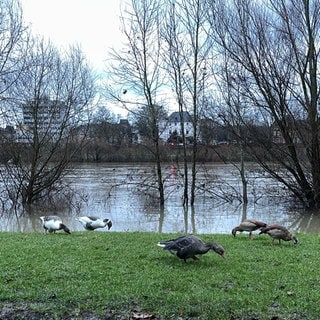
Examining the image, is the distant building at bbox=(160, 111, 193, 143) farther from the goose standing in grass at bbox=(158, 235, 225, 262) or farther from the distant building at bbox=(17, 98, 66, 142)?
the goose standing in grass at bbox=(158, 235, 225, 262)

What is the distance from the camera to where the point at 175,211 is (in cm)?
1638

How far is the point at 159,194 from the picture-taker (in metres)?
18.3

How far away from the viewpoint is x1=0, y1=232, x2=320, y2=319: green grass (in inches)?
169

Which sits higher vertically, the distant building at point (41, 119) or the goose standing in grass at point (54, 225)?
the distant building at point (41, 119)

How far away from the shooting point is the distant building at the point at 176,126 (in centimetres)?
1842

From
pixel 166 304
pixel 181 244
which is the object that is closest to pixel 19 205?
pixel 181 244

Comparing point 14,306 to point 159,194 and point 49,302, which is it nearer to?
point 49,302

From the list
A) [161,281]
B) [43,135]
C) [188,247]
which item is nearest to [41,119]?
[43,135]

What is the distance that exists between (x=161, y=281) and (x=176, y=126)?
16.3 metres

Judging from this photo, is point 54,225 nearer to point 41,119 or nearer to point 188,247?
point 188,247

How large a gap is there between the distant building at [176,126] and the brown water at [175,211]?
1783 millimetres

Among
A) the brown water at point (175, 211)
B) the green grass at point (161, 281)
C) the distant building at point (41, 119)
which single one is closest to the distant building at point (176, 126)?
the brown water at point (175, 211)

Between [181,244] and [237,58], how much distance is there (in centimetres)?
1133

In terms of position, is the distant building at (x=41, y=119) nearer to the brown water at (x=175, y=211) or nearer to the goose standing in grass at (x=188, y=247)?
the brown water at (x=175, y=211)
